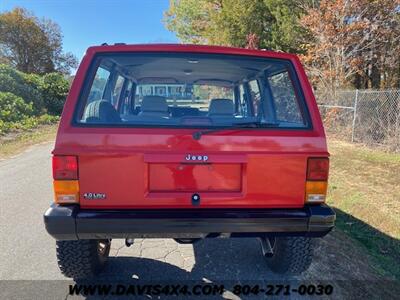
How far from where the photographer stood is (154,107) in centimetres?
310

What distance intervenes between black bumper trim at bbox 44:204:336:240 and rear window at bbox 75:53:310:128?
2.07 ft

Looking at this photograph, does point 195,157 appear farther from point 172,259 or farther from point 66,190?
point 172,259

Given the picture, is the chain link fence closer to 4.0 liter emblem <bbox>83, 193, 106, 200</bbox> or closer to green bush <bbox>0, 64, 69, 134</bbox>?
4.0 liter emblem <bbox>83, 193, 106, 200</bbox>

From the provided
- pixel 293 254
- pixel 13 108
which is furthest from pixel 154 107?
pixel 13 108

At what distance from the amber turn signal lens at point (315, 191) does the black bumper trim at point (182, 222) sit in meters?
0.06

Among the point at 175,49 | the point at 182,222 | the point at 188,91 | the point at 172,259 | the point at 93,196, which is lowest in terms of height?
the point at 172,259

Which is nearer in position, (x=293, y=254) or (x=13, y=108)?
(x=293, y=254)

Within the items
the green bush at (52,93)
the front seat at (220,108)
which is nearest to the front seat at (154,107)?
the front seat at (220,108)

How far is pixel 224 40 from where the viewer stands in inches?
690

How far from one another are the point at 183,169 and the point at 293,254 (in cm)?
136

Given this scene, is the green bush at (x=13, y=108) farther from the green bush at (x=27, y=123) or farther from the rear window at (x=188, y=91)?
the rear window at (x=188, y=91)

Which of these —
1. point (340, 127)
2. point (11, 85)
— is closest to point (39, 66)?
point (11, 85)

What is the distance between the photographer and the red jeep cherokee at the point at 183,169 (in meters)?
2.33

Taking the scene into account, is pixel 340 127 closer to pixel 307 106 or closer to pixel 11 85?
pixel 307 106
